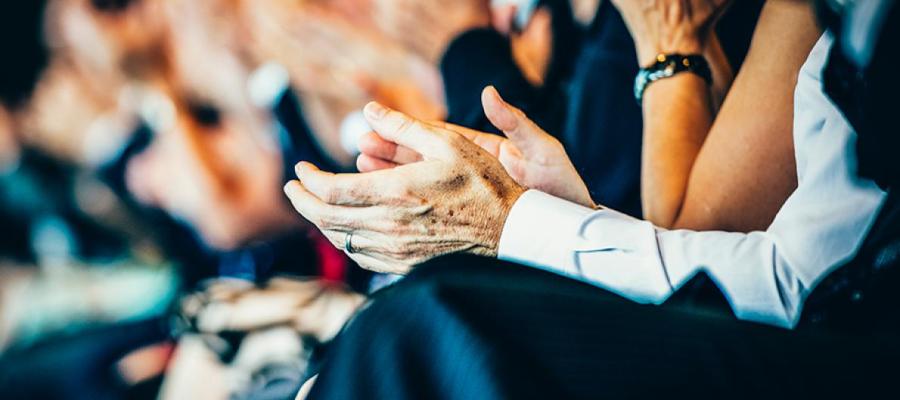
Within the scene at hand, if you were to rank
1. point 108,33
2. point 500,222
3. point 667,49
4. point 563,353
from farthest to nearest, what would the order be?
Result: point 108,33
point 667,49
point 500,222
point 563,353

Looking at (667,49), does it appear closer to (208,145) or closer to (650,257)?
(650,257)

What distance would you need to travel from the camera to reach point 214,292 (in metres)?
1.07

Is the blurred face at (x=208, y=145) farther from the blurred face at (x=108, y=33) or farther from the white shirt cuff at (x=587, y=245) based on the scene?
the white shirt cuff at (x=587, y=245)

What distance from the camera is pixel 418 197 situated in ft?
1.29

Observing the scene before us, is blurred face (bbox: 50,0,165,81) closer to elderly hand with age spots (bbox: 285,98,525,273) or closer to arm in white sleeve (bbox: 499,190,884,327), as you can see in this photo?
elderly hand with age spots (bbox: 285,98,525,273)

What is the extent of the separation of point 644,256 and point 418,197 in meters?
0.15

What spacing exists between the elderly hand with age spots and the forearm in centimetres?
14

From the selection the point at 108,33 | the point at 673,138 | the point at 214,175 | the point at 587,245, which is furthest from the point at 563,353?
the point at 108,33

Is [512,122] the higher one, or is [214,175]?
[512,122]

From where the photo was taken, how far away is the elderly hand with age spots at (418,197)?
15.2 inches

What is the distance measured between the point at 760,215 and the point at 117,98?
122 cm

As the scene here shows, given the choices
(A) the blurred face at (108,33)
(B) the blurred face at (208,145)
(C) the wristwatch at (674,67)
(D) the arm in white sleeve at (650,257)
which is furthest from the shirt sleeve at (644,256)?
(A) the blurred face at (108,33)

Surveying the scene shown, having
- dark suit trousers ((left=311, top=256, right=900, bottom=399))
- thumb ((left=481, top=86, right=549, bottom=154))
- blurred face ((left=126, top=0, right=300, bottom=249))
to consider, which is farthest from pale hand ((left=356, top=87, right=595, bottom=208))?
blurred face ((left=126, top=0, right=300, bottom=249))

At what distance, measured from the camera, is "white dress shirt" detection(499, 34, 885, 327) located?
37 centimetres
